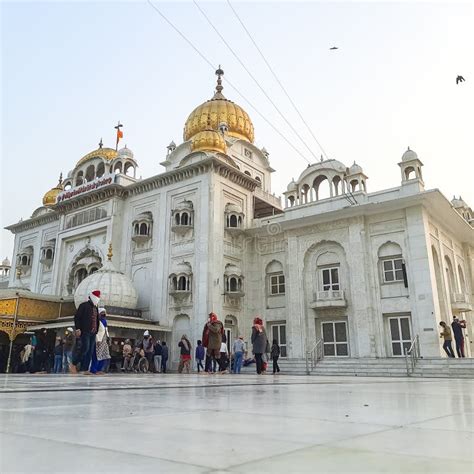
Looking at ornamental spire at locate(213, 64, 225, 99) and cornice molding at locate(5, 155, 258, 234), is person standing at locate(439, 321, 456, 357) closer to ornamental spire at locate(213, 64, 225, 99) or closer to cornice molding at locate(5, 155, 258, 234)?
cornice molding at locate(5, 155, 258, 234)

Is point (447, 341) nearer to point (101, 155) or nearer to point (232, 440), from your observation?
point (232, 440)

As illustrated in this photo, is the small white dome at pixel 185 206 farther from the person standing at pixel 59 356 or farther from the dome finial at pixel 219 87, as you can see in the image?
the dome finial at pixel 219 87

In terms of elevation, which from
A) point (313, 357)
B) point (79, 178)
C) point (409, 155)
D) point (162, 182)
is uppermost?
point (79, 178)

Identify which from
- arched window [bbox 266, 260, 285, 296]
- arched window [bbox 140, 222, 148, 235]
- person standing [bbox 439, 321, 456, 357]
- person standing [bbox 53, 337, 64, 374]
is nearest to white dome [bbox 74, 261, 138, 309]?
arched window [bbox 140, 222, 148, 235]

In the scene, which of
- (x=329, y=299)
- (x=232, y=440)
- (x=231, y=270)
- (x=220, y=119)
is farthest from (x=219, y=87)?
(x=232, y=440)

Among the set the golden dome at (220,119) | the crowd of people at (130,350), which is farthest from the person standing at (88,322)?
the golden dome at (220,119)

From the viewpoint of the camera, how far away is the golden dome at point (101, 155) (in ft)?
95.0

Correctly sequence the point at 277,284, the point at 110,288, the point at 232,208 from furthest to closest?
the point at 232,208 < the point at 277,284 < the point at 110,288

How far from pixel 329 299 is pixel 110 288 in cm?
1009

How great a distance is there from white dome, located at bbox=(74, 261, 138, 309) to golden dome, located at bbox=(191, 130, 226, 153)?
27.5ft

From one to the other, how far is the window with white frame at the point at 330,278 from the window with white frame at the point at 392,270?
2179mm

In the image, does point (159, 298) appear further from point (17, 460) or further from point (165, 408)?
point (17, 460)

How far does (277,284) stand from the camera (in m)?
22.9

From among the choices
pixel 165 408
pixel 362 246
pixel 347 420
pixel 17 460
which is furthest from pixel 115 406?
pixel 362 246
